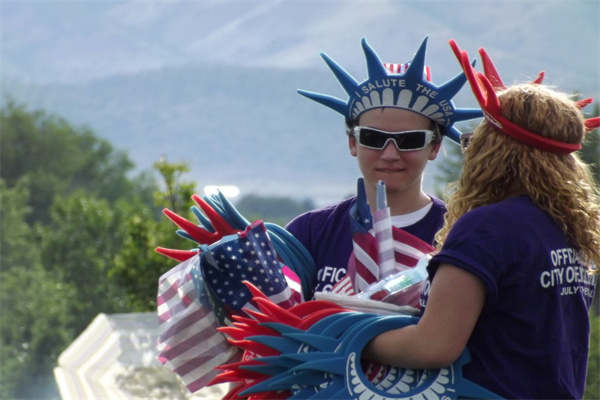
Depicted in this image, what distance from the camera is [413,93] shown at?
274cm

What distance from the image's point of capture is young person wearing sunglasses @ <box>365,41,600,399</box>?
1.82 m

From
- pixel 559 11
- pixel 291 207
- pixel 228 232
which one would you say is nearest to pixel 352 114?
pixel 228 232

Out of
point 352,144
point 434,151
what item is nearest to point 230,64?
point 352,144

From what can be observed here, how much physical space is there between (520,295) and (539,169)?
11.6 inches

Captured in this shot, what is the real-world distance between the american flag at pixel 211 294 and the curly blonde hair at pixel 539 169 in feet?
2.14

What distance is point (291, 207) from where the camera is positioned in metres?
73.1

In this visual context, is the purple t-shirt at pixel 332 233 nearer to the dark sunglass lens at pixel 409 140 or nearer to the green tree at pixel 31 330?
the dark sunglass lens at pixel 409 140

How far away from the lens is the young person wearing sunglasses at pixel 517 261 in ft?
5.96

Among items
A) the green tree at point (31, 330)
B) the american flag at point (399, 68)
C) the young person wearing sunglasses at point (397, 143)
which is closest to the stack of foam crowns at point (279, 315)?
the young person wearing sunglasses at point (397, 143)

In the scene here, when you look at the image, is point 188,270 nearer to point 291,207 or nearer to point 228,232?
point 228,232

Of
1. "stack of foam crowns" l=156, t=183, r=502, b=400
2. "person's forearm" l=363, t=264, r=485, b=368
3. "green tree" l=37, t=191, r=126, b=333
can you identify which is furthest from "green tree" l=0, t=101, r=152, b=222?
"person's forearm" l=363, t=264, r=485, b=368

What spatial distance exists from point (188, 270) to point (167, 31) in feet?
449

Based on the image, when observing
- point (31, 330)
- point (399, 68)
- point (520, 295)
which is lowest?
point (31, 330)

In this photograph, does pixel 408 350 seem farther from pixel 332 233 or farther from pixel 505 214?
pixel 332 233
